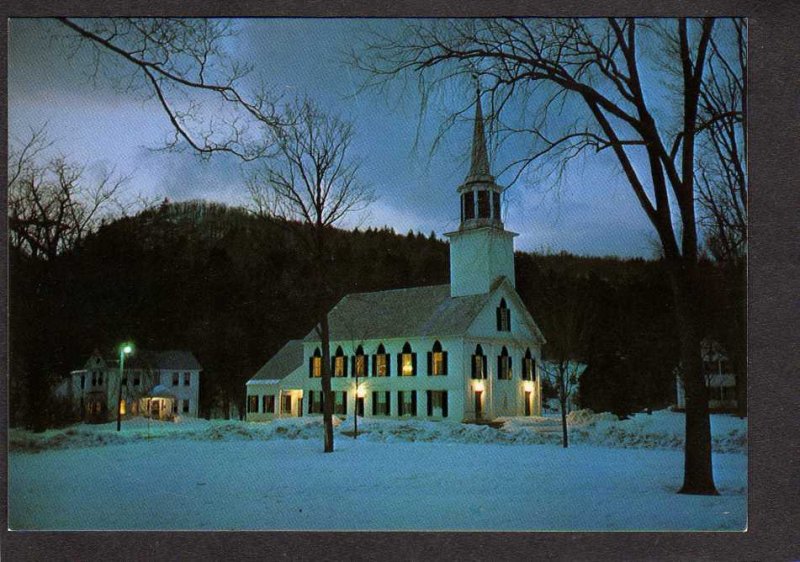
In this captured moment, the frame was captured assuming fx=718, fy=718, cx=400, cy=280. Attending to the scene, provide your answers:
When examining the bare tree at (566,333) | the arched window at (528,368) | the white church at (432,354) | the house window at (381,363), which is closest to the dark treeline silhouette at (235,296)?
the bare tree at (566,333)

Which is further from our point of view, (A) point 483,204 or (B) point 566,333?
(B) point 566,333

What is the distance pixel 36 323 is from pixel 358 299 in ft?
8.30

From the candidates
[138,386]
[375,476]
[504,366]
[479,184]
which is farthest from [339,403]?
[479,184]

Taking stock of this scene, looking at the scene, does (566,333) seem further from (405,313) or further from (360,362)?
(360,362)

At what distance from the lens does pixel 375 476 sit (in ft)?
18.1

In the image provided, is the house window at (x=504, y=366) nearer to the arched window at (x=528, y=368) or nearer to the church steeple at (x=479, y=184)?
the arched window at (x=528, y=368)

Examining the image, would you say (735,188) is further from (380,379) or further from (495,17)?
(380,379)

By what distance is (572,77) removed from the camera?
5605 millimetres

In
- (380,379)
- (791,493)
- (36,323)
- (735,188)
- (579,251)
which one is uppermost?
(735,188)

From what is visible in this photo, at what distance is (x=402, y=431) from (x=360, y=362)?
2.19 feet

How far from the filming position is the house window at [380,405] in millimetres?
5934

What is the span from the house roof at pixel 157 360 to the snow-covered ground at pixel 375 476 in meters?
0.45
